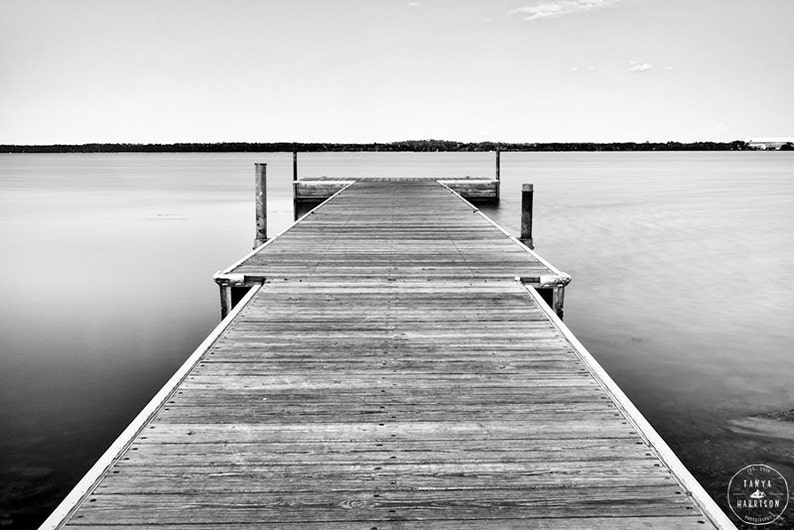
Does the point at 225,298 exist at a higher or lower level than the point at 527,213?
lower

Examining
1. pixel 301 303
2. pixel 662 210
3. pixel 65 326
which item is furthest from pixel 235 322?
pixel 662 210

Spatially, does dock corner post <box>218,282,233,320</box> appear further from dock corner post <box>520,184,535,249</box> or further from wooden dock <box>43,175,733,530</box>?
dock corner post <box>520,184,535,249</box>

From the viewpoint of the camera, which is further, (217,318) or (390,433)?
(217,318)

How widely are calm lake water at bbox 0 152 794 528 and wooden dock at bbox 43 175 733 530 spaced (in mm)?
1689

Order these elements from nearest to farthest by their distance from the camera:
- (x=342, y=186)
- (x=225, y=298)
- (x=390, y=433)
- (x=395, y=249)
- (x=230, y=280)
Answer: (x=390, y=433) < (x=230, y=280) < (x=225, y=298) < (x=395, y=249) < (x=342, y=186)

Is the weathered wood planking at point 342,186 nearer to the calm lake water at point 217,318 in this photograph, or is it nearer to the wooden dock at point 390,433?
the calm lake water at point 217,318

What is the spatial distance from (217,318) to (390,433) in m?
7.54

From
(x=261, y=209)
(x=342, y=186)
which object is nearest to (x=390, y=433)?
(x=261, y=209)

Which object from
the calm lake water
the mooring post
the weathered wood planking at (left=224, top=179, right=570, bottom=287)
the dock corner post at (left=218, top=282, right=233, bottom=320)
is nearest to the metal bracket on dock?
the weathered wood planking at (left=224, top=179, right=570, bottom=287)

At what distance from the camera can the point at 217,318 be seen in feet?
35.6

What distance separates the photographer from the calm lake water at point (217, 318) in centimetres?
618

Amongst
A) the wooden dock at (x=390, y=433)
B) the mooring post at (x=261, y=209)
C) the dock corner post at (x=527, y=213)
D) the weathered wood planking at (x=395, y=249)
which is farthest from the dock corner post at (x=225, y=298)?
the dock corner post at (x=527, y=213)

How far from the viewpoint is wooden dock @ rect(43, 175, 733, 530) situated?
3080 mm

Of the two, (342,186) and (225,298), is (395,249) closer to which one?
(225,298)
